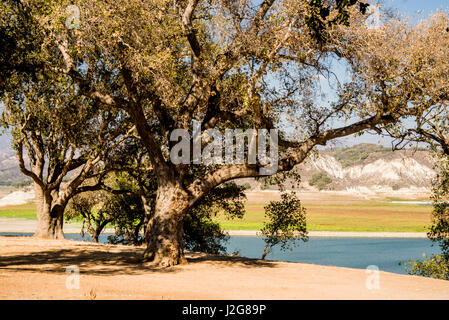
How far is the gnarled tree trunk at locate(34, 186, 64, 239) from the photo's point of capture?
2400cm

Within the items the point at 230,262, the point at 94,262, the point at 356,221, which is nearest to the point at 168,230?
the point at 94,262

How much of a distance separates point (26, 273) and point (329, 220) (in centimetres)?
8249

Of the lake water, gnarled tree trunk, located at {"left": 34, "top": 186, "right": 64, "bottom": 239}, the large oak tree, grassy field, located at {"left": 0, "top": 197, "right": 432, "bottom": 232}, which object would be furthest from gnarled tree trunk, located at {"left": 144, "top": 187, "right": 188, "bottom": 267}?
grassy field, located at {"left": 0, "top": 197, "right": 432, "bottom": 232}

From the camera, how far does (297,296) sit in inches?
386

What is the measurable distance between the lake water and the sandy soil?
77.9 feet

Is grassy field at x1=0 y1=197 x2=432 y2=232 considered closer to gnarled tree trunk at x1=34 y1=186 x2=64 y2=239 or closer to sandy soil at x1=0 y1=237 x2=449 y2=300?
gnarled tree trunk at x1=34 y1=186 x2=64 y2=239

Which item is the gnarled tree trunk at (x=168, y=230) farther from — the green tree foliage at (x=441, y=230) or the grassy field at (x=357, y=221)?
the grassy field at (x=357, y=221)

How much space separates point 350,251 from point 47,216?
3972 cm

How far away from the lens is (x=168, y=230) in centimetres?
1413

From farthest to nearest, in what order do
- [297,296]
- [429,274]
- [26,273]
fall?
[429,274] → [26,273] → [297,296]

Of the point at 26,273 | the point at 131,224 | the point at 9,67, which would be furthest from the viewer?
the point at 131,224

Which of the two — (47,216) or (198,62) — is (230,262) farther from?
(47,216)

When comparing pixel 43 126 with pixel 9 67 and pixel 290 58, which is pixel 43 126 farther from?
pixel 290 58
